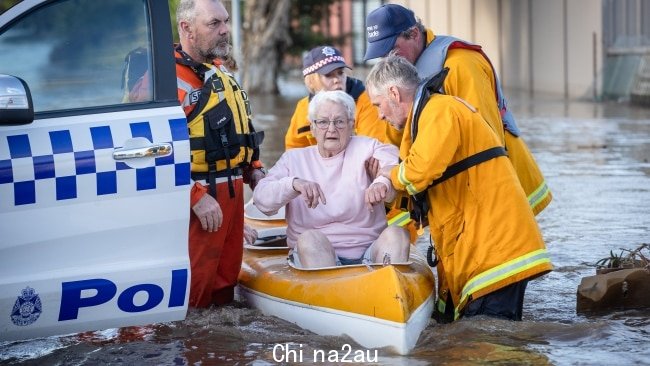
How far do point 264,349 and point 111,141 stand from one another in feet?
4.04

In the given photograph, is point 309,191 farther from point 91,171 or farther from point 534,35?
point 534,35

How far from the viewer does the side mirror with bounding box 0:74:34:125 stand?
4.75 m

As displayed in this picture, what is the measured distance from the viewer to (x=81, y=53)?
5211mm

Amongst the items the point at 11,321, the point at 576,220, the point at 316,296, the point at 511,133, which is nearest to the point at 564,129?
the point at 576,220

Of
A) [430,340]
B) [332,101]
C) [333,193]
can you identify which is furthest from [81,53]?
[430,340]

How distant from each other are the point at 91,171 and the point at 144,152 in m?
0.24

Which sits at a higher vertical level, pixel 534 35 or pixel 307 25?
pixel 307 25

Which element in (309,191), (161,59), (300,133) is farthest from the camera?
(300,133)

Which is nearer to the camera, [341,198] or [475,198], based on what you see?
[475,198]

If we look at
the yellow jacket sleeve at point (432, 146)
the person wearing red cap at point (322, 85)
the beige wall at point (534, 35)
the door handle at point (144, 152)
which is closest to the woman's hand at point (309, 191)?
the yellow jacket sleeve at point (432, 146)

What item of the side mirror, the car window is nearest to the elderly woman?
the car window

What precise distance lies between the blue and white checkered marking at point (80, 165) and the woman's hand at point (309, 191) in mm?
761

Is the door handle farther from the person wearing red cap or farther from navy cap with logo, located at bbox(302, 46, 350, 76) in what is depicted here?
navy cap with logo, located at bbox(302, 46, 350, 76)

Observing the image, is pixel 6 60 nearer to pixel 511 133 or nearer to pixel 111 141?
pixel 111 141
